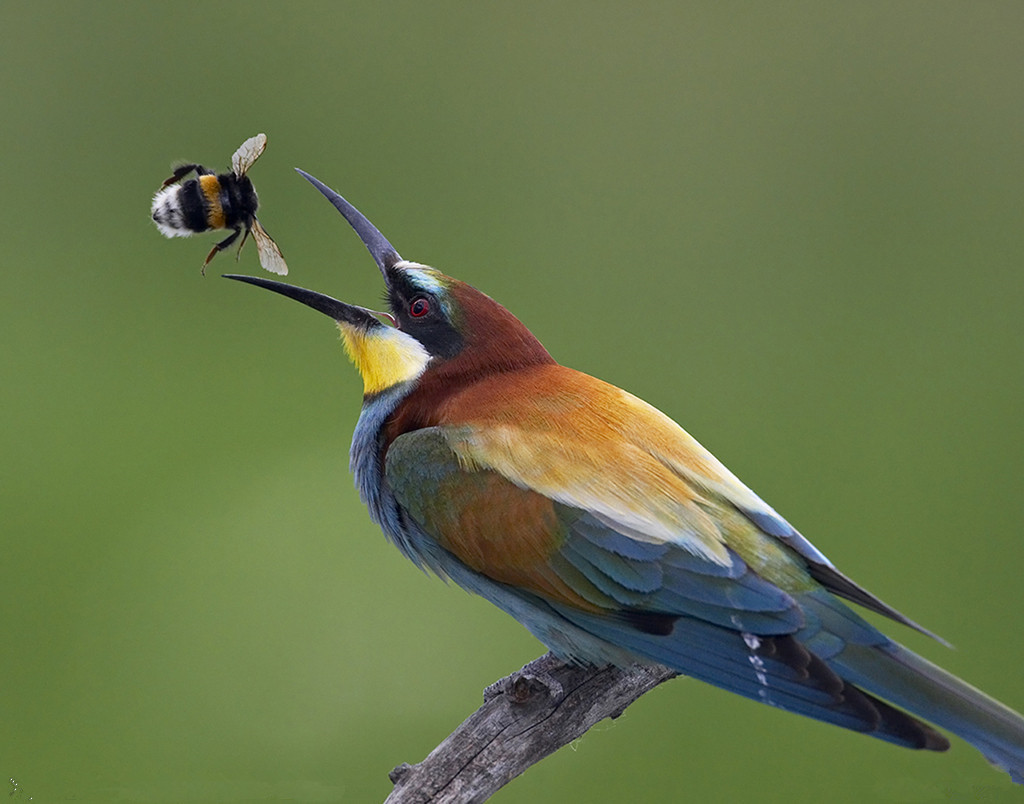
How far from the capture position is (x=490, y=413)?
57.8 inches

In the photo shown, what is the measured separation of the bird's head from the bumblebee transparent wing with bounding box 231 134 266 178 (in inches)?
6.2

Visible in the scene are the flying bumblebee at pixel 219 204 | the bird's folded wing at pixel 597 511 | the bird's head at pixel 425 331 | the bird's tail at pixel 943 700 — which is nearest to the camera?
the bird's tail at pixel 943 700

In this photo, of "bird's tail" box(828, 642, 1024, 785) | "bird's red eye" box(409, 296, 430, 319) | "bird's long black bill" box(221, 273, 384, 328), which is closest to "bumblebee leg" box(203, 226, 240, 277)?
"bird's long black bill" box(221, 273, 384, 328)

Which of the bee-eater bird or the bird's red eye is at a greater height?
the bird's red eye

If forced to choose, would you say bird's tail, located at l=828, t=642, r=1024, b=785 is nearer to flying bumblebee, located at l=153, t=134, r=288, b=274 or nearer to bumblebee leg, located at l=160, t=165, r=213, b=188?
flying bumblebee, located at l=153, t=134, r=288, b=274

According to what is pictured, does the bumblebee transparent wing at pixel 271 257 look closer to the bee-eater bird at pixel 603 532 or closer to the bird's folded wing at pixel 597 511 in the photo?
the bee-eater bird at pixel 603 532

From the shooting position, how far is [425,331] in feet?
5.16

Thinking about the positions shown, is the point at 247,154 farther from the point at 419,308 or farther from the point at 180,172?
the point at 419,308

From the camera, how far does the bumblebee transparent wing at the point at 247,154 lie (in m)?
1.62

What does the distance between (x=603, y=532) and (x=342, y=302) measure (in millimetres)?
503

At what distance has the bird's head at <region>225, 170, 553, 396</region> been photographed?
1.54 metres

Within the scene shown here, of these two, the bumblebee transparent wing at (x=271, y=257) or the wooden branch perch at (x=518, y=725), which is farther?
the bumblebee transparent wing at (x=271, y=257)

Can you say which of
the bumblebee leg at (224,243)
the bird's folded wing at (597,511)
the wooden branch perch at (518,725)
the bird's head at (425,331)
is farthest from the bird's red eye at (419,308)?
the wooden branch perch at (518,725)

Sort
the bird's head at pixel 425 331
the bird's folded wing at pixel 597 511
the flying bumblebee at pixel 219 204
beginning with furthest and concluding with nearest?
1. the flying bumblebee at pixel 219 204
2. the bird's head at pixel 425 331
3. the bird's folded wing at pixel 597 511
